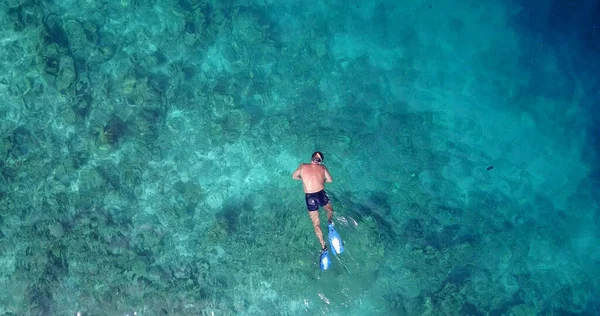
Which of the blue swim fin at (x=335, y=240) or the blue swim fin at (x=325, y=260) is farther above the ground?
the blue swim fin at (x=335, y=240)

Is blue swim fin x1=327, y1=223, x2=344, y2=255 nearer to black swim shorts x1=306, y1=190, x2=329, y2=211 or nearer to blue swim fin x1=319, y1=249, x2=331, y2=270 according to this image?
blue swim fin x1=319, y1=249, x2=331, y2=270

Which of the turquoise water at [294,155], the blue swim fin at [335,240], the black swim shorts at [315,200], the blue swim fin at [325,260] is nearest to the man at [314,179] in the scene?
the black swim shorts at [315,200]

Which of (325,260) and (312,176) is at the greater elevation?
(312,176)

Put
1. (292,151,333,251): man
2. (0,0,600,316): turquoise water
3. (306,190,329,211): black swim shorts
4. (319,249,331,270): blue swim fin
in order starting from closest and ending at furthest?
(292,151,333,251): man < (306,190,329,211): black swim shorts < (319,249,331,270): blue swim fin < (0,0,600,316): turquoise water

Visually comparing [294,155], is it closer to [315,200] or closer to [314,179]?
[314,179]

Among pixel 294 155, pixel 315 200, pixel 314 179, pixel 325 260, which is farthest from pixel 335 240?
pixel 294 155

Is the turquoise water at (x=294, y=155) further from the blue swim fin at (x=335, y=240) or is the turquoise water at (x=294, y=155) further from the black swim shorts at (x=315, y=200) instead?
the black swim shorts at (x=315, y=200)

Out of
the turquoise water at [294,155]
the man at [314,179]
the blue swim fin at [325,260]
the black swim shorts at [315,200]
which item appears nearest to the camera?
the man at [314,179]

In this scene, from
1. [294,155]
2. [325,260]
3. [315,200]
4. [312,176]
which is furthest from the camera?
[294,155]

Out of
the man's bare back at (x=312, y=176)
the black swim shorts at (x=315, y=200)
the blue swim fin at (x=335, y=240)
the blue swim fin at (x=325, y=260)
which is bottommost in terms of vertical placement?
the blue swim fin at (x=325, y=260)

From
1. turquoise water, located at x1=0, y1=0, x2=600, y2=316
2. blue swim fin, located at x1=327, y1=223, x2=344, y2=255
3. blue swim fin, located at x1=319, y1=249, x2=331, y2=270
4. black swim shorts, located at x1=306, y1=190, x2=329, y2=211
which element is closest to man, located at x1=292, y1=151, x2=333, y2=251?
black swim shorts, located at x1=306, y1=190, x2=329, y2=211
